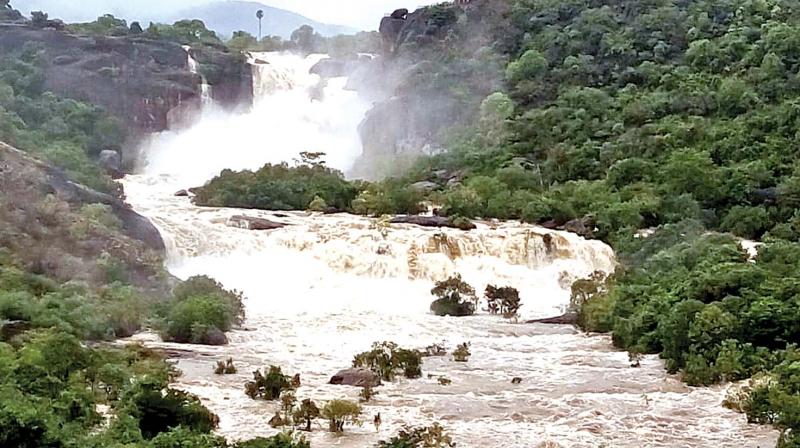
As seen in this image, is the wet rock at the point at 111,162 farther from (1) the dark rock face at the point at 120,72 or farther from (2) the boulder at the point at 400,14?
(2) the boulder at the point at 400,14

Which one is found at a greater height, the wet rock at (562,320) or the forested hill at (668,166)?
the forested hill at (668,166)

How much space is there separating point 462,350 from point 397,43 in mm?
43725

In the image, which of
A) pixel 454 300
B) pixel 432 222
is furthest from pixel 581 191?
pixel 454 300

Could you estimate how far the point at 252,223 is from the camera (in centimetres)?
2912

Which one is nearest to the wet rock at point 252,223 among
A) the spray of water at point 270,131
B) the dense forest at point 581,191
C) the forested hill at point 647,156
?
the dense forest at point 581,191

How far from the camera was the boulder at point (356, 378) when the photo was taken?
46.2 feet

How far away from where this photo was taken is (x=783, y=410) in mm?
11508

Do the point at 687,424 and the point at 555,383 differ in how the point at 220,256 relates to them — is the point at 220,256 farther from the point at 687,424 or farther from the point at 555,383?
the point at 687,424

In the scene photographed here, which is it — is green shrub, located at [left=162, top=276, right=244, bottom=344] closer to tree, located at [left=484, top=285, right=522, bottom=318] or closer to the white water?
the white water

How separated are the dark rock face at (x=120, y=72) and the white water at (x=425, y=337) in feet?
28.0

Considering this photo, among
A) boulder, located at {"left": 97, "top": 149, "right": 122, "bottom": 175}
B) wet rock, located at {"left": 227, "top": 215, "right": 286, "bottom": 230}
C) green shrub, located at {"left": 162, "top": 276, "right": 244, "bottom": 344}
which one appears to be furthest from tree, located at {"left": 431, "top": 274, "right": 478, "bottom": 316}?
boulder, located at {"left": 97, "top": 149, "right": 122, "bottom": 175}

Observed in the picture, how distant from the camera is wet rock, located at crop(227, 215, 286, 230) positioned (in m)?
28.8

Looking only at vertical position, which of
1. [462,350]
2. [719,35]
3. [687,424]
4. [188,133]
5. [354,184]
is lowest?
[687,424]

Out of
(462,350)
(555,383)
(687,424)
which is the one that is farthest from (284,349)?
(687,424)
